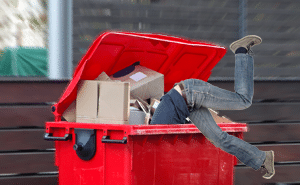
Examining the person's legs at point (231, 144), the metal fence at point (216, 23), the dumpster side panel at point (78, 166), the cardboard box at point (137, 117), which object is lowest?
the dumpster side panel at point (78, 166)

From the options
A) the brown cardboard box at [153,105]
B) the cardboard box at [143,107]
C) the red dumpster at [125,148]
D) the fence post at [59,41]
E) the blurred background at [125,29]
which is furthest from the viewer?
the fence post at [59,41]

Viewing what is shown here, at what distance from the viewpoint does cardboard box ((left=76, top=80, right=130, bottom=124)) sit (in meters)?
2.03

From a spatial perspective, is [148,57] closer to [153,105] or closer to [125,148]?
[153,105]

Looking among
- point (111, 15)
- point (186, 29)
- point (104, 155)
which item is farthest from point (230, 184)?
point (111, 15)

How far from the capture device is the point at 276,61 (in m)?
3.79

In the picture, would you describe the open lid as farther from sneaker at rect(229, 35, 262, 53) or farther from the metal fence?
the metal fence

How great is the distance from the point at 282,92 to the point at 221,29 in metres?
1.07

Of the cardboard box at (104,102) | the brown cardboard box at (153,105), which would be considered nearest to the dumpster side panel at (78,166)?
the cardboard box at (104,102)

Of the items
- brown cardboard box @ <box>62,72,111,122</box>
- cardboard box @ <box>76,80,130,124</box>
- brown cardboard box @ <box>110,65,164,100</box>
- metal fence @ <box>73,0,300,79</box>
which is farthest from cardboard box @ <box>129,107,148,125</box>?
metal fence @ <box>73,0,300,79</box>

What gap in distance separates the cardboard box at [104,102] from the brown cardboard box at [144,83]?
47 centimetres

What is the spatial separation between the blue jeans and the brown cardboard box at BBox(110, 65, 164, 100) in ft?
2.22

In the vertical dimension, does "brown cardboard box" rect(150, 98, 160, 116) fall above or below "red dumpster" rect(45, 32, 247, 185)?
above

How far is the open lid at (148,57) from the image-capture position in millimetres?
2166

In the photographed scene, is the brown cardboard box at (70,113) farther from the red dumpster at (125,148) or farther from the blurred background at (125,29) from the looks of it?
the blurred background at (125,29)
